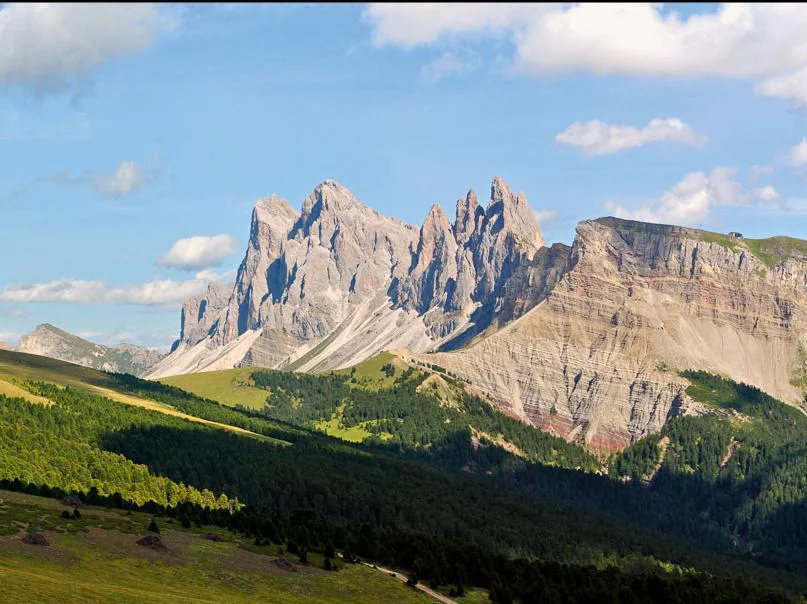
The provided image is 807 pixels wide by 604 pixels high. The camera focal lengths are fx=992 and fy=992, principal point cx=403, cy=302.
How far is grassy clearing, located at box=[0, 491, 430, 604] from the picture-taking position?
116 metres

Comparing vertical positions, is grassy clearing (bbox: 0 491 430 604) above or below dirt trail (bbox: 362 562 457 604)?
above

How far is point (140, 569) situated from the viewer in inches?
5433

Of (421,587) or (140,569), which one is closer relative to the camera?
(140,569)

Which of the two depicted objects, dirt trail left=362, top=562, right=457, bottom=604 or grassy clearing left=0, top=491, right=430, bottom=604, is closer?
grassy clearing left=0, top=491, right=430, bottom=604

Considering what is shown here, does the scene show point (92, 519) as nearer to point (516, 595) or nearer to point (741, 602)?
point (516, 595)

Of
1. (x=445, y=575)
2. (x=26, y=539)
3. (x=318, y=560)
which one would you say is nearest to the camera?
(x=26, y=539)

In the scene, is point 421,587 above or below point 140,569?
below

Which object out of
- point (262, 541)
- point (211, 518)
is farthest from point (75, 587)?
point (211, 518)

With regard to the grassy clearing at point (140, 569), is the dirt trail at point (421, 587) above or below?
below

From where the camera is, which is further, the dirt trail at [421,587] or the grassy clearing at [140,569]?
the dirt trail at [421,587]

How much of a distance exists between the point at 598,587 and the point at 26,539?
10581 cm

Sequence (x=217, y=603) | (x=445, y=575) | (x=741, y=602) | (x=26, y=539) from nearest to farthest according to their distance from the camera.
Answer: (x=217, y=603), (x=26, y=539), (x=445, y=575), (x=741, y=602)

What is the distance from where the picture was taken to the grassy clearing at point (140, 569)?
11569 cm

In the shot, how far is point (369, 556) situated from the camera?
198 meters
